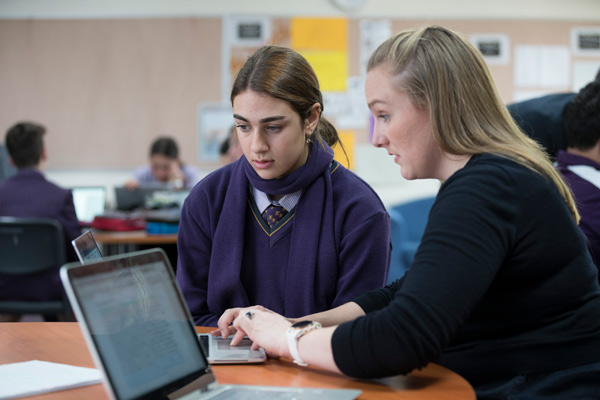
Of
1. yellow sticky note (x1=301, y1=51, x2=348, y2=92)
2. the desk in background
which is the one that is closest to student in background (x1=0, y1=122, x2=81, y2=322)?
the desk in background

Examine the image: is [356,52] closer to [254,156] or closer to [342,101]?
[342,101]

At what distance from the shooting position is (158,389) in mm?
897

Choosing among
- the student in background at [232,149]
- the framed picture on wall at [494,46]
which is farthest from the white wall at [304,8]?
the student in background at [232,149]

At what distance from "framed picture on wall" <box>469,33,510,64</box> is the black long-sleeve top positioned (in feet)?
15.5

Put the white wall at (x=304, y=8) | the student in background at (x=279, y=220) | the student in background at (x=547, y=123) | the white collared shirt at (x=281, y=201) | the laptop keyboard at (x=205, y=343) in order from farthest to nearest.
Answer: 1. the white wall at (x=304, y=8)
2. the student in background at (x=547, y=123)
3. the white collared shirt at (x=281, y=201)
4. the student in background at (x=279, y=220)
5. the laptop keyboard at (x=205, y=343)

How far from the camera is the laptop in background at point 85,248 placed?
44.3 inches

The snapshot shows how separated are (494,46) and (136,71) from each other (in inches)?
122

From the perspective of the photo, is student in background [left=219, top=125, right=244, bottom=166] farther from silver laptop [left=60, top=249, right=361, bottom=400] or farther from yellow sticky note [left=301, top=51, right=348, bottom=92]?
silver laptop [left=60, top=249, right=361, bottom=400]

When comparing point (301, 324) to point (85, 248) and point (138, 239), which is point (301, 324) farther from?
point (138, 239)

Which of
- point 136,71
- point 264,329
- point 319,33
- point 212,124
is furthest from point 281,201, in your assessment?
point 136,71

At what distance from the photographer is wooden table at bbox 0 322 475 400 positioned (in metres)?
1.00

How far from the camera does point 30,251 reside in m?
3.16

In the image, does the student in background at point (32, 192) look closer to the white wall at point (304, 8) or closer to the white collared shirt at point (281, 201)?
the white collared shirt at point (281, 201)

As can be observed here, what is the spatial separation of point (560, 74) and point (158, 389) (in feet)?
17.9
